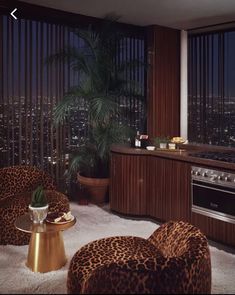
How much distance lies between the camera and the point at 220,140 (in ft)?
18.1

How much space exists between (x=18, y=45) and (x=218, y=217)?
3018 millimetres

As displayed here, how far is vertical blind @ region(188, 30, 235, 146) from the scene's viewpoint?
5379 millimetres

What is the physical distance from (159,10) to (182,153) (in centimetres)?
175

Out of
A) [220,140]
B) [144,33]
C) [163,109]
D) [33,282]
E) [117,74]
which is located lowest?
[33,282]

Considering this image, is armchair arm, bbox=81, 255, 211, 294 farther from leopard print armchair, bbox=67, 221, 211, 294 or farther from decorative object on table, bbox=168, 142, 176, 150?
decorative object on table, bbox=168, 142, 176, 150

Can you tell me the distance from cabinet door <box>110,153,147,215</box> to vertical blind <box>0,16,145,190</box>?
2.92ft

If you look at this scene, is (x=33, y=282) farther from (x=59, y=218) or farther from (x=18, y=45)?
(x=18, y=45)

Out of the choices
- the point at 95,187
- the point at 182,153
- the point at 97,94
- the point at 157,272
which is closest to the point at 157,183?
the point at 182,153

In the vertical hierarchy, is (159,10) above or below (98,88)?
above

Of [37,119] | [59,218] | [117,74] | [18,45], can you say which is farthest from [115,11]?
[59,218]

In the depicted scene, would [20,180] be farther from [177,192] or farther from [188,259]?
[188,259]

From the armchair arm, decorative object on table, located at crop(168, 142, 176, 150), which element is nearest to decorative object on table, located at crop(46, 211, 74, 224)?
the armchair arm

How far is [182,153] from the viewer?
4.52m

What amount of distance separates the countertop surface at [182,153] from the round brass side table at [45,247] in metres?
1.51
